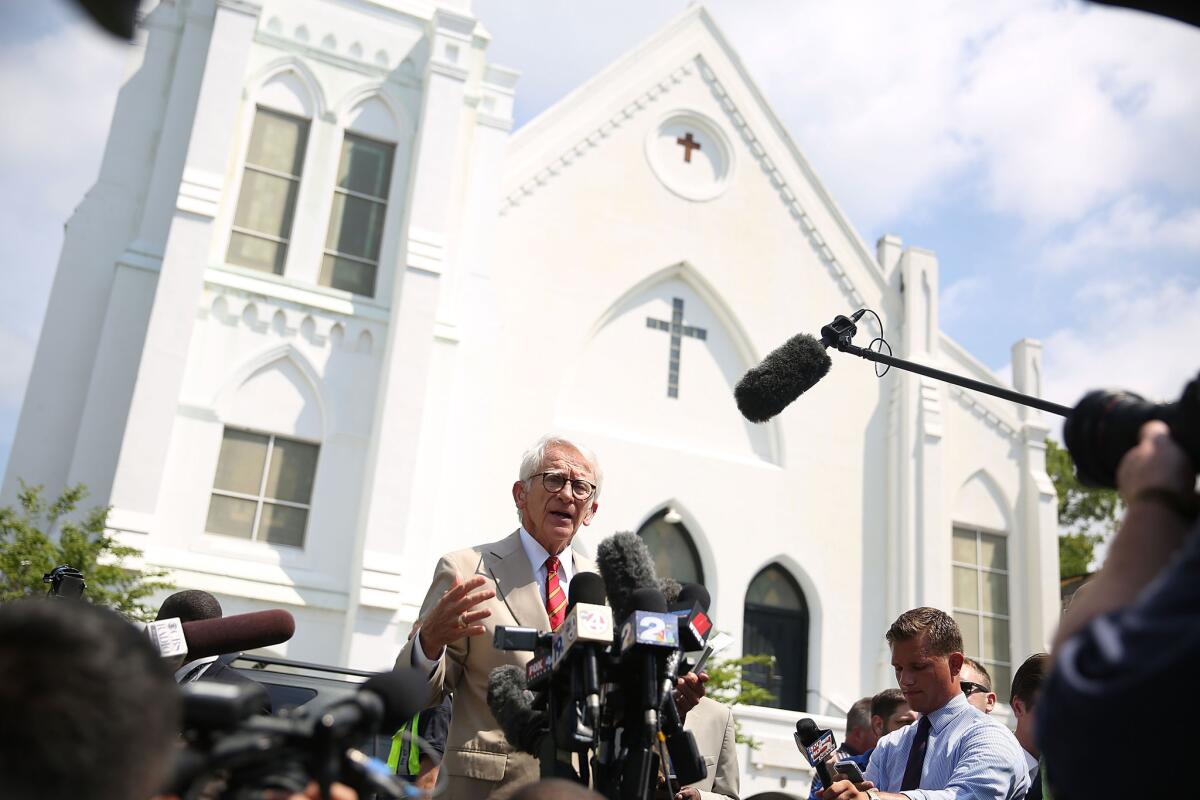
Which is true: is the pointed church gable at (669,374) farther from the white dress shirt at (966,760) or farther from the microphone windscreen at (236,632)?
the microphone windscreen at (236,632)

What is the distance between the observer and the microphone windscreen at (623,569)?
10.3 feet

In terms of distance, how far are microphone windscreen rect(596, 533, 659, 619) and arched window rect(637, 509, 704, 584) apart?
1398 centimetres

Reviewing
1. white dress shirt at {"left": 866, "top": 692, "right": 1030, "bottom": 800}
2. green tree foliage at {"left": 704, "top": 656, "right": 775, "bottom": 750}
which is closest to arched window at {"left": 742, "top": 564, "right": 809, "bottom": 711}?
green tree foliage at {"left": 704, "top": 656, "right": 775, "bottom": 750}

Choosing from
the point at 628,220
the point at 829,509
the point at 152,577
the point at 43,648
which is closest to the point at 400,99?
the point at 628,220

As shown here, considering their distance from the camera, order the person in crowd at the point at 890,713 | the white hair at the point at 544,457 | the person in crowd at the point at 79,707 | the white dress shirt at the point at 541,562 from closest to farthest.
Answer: the person in crowd at the point at 79,707 < the white dress shirt at the point at 541,562 < the white hair at the point at 544,457 < the person in crowd at the point at 890,713

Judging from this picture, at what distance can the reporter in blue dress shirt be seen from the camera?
13.9 ft

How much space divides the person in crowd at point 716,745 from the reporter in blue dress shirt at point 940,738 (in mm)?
617

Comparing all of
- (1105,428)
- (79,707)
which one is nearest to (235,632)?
(79,707)

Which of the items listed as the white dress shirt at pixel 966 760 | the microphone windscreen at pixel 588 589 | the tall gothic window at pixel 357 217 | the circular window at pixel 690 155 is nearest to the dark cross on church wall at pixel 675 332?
the circular window at pixel 690 155

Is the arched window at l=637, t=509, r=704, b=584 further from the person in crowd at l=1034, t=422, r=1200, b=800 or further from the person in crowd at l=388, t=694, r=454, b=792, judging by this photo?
the person in crowd at l=1034, t=422, r=1200, b=800

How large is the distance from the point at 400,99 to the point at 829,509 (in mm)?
9667

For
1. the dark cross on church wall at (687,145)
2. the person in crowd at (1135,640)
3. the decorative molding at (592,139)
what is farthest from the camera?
the dark cross on church wall at (687,145)

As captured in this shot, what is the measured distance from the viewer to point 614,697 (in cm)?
273

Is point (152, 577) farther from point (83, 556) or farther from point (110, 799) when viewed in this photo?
point (110, 799)
